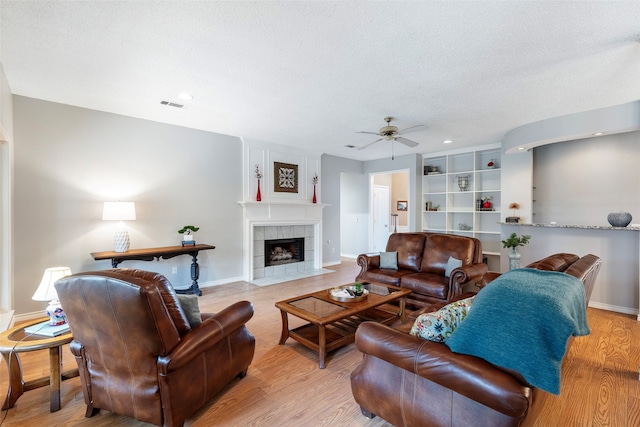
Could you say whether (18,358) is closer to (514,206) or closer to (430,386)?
(430,386)

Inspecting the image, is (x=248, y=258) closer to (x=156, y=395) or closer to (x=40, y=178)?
(x=40, y=178)

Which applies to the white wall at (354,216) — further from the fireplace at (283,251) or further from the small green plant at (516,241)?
the small green plant at (516,241)

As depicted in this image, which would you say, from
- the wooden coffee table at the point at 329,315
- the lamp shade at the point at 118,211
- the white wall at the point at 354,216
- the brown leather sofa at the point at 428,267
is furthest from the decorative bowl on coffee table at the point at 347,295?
the white wall at the point at 354,216

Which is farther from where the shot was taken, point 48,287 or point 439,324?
point 48,287

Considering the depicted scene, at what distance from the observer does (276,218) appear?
580 centimetres

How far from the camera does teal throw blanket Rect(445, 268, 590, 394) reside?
1.20m

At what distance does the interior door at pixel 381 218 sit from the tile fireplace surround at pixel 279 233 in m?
2.52

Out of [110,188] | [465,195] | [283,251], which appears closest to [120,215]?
[110,188]

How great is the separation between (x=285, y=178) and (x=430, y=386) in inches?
193

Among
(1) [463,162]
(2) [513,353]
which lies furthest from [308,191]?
(2) [513,353]

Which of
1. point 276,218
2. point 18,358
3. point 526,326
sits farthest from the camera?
point 276,218

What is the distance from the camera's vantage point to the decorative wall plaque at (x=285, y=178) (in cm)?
583

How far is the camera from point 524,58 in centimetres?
253

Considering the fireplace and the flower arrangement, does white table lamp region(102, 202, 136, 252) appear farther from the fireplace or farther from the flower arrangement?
the flower arrangement
